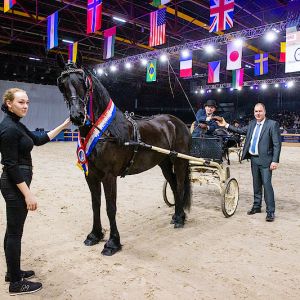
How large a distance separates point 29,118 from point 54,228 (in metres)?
16.7

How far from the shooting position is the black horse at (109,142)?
8.93 ft

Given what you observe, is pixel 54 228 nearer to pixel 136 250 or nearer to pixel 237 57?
pixel 136 250

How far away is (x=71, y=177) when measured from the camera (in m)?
7.22

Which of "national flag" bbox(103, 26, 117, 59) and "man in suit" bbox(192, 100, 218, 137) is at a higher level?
"national flag" bbox(103, 26, 117, 59)

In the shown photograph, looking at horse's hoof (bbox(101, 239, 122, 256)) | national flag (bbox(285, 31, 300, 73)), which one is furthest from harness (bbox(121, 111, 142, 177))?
national flag (bbox(285, 31, 300, 73))

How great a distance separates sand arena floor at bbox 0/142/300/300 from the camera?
2.35 m

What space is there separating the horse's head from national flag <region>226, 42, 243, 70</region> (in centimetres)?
945

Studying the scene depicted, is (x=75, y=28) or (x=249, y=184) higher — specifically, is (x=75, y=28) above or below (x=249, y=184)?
above

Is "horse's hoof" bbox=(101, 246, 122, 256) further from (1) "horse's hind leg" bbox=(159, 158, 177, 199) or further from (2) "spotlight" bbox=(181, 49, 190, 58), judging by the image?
(2) "spotlight" bbox=(181, 49, 190, 58)

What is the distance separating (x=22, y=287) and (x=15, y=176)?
0.92 m

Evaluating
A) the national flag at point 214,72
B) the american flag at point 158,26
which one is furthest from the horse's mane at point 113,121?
the national flag at point 214,72

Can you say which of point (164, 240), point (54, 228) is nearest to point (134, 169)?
point (164, 240)

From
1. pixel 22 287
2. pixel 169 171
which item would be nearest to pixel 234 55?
pixel 169 171

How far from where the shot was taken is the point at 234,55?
11.1m
